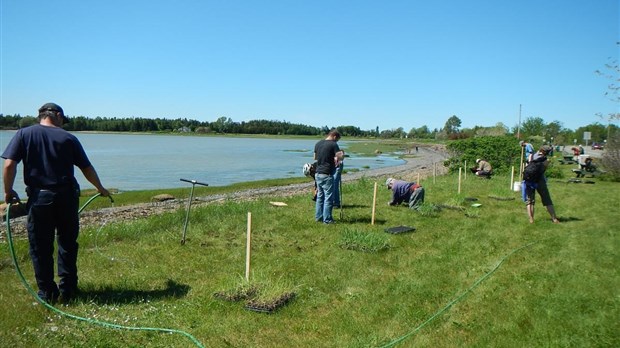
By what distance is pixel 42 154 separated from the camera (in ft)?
16.6

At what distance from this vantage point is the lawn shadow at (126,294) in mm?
5531

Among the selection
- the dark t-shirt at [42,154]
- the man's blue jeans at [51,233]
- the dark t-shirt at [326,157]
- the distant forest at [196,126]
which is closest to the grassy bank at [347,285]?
the man's blue jeans at [51,233]

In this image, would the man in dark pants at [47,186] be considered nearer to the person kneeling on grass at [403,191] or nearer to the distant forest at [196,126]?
the person kneeling on grass at [403,191]

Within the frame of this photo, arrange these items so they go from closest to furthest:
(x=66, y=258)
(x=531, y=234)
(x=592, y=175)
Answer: (x=66, y=258) < (x=531, y=234) < (x=592, y=175)

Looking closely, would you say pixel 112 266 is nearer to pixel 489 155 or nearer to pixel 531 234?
pixel 531 234

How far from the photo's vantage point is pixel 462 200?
1287 centimetres

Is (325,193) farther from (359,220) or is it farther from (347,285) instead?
(347,285)

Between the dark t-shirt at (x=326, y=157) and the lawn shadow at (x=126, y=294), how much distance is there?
4.63 metres

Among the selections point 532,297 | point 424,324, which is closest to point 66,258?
point 424,324

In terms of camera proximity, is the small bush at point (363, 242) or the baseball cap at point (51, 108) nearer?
the baseball cap at point (51, 108)

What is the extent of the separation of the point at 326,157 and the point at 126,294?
5318 millimetres

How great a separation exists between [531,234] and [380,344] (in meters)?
6.06

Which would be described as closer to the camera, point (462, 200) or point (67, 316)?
point (67, 316)

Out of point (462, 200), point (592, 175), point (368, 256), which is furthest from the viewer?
point (592, 175)
